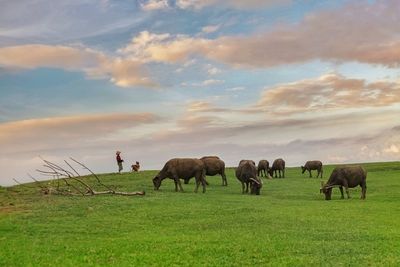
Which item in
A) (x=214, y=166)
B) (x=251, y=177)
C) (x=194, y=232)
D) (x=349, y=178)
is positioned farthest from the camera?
(x=214, y=166)

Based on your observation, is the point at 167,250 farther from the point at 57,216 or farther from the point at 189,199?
the point at 189,199

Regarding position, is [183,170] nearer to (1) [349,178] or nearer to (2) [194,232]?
(1) [349,178]

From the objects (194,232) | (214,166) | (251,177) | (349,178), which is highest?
(214,166)

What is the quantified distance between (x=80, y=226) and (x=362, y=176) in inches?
945

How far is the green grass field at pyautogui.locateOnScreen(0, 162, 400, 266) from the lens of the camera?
1560 centimetres

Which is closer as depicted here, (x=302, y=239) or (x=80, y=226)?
(x=302, y=239)

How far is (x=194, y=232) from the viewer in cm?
2056

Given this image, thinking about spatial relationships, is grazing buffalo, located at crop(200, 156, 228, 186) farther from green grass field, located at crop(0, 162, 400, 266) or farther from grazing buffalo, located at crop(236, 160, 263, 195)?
green grass field, located at crop(0, 162, 400, 266)

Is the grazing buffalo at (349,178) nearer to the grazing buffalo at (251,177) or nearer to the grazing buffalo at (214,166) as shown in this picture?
the grazing buffalo at (251,177)

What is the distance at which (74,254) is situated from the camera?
16.4m

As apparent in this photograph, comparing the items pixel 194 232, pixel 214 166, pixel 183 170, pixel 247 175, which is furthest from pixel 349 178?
pixel 194 232

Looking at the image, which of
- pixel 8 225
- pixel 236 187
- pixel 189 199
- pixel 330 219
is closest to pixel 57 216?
pixel 8 225

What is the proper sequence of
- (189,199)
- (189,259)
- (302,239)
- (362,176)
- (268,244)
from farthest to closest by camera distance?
1. (362,176)
2. (189,199)
3. (302,239)
4. (268,244)
5. (189,259)

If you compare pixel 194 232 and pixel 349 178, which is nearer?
pixel 194 232
